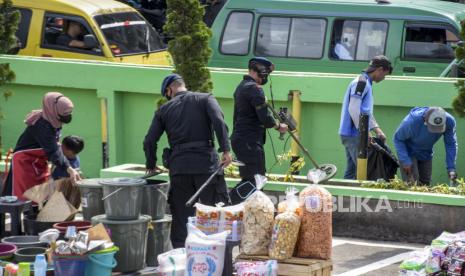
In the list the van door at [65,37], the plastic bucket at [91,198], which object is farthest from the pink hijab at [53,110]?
the van door at [65,37]

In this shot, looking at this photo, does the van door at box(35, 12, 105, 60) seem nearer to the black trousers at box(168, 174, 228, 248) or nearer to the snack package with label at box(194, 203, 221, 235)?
the black trousers at box(168, 174, 228, 248)

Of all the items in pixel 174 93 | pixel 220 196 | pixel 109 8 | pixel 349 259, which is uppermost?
pixel 109 8

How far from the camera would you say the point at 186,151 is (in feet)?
31.8

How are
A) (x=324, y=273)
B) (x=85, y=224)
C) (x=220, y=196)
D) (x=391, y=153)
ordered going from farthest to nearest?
1. (x=391, y=153)
2. (x=220, y=196)
3. (x=85, y=224)
4. (x=324, y=273)

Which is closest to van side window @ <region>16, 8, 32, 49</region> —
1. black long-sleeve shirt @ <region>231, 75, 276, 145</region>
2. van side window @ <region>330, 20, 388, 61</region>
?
van side window @ <region>330, 20, 388, 61</region>

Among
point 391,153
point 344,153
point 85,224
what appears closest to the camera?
→ point 85,224

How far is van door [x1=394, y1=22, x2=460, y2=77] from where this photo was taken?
1614cm

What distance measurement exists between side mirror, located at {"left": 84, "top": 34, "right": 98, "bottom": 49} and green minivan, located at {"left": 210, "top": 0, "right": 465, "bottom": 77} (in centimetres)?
214

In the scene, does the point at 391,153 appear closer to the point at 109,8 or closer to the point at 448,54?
the point at 448,54

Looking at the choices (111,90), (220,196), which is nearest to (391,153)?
(220,196)

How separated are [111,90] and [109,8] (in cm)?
354

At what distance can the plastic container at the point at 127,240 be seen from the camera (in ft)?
29.2

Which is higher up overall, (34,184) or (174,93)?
(174,93)

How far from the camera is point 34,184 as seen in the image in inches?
399
